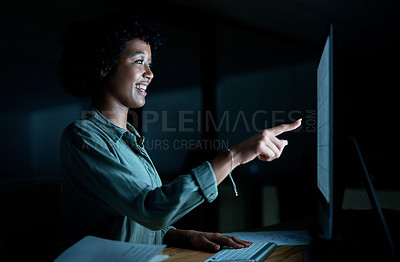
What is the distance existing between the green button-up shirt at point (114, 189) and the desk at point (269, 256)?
0.10m

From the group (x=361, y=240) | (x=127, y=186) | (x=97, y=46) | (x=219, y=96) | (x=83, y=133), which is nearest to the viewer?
(x=361, y=240)

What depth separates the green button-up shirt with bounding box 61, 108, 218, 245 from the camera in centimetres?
95

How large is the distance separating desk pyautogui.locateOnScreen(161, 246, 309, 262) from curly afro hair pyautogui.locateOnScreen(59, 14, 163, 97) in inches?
28.5

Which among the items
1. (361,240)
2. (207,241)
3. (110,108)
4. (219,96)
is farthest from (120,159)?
(219,96)

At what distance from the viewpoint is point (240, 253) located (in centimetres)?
105

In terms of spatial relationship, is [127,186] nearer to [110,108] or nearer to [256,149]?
[256,149]

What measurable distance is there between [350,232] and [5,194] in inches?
43.9

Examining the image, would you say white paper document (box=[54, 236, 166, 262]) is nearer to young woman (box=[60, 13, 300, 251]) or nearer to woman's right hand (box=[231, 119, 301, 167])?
young woman (box=[60, 13, 300, 251])

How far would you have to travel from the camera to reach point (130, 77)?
55.2 inches

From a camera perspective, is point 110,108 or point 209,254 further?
point 110,108

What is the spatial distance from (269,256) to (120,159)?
22.6 inches

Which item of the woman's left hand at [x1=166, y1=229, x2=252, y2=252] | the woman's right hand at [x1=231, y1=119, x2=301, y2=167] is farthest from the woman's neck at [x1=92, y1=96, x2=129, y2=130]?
the woman's right hand at [x1=231, y1=119, x2=301, y2=167]

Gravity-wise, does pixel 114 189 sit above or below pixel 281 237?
above

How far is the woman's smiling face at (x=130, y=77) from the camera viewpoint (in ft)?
4.60
